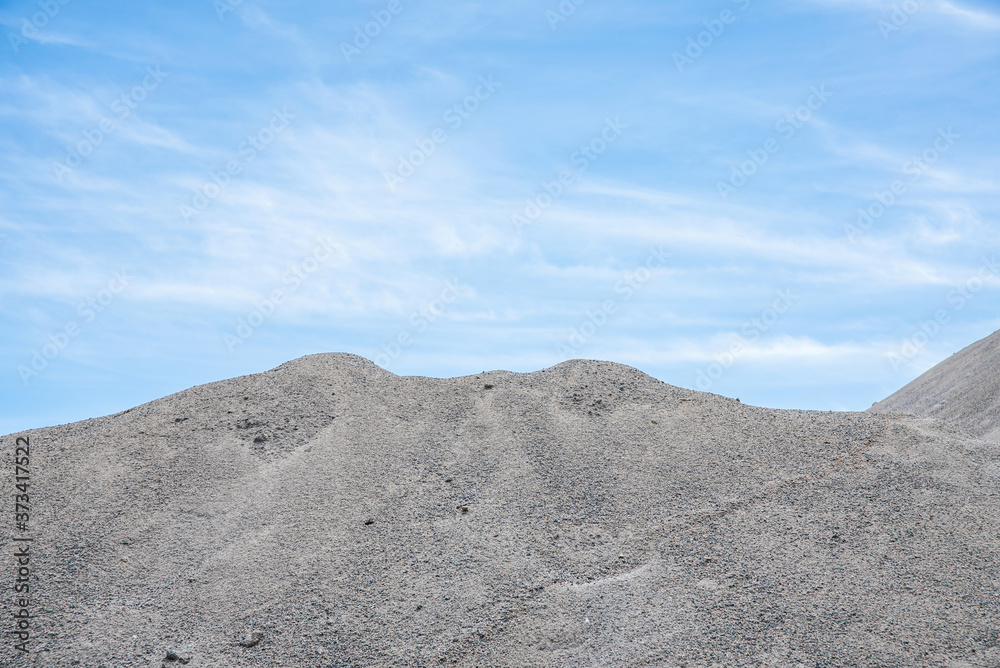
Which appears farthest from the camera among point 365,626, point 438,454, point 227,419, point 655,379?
point 655,379

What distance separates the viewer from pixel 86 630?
27.3 ft

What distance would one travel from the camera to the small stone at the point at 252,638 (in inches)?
316

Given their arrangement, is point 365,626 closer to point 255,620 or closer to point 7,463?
point 255,620

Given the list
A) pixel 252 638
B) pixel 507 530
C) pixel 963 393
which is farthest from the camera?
pixel 963 393

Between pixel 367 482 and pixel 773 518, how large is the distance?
181 inches

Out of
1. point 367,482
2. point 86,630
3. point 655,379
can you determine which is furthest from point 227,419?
point 655,379

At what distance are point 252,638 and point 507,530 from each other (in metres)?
2.78

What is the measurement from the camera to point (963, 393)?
17.3 m

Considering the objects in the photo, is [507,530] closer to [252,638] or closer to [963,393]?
[252,638]

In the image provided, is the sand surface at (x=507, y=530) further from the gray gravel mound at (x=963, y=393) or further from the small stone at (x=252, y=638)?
the gray gravel mound at (x=963, y=393)

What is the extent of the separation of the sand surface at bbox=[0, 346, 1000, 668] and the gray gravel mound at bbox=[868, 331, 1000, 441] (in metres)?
5.38

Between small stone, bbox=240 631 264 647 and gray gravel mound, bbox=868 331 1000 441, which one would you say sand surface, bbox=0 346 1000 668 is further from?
gray gravel mound, bbox=868 331 1000 441

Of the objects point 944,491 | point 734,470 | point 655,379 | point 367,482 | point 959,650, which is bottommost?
point 959,650

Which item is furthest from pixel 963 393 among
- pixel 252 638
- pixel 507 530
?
pixel 252 638
